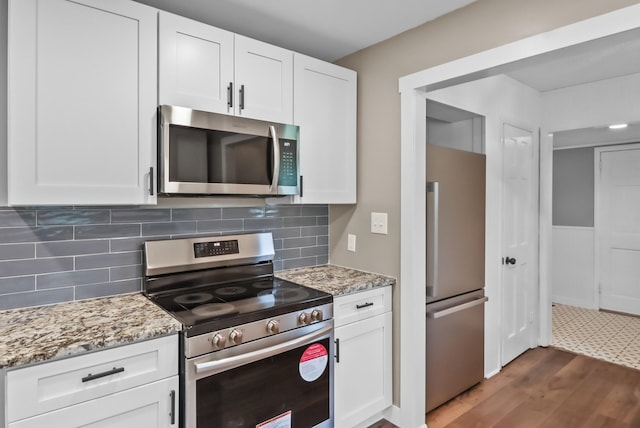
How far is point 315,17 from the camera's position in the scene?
2.05 meters

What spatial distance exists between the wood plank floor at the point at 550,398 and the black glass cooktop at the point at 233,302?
4.16 ft

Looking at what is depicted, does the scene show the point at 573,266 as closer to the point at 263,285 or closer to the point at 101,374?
the point at 263,285

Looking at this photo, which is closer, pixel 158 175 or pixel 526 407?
pixel 158 175

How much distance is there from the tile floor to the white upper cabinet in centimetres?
352

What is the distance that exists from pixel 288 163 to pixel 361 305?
2.98ft

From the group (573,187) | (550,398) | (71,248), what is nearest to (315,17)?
(71,248)

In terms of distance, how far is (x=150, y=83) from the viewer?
5.57 ft

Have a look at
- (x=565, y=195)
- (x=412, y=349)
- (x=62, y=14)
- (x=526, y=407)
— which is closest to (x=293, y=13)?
(x=62, y=14)

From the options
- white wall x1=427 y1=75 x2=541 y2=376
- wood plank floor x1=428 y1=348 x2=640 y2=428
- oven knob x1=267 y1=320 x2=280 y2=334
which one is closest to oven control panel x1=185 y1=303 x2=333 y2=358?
oven knob x1=267 y1=320 x2=280 y2=334

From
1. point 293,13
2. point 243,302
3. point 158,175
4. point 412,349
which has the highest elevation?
point 293,13

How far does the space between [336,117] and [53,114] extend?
1505 millimetres

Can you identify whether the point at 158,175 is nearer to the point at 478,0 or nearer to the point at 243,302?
the point at 243,302

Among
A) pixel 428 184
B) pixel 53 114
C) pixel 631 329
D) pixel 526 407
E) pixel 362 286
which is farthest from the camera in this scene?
pixel 631 329

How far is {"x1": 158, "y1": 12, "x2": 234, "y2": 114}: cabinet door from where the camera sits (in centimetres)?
174
